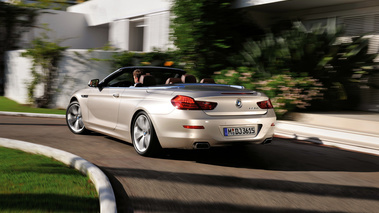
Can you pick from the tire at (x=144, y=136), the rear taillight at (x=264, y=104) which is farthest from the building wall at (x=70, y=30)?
the rear taillight at (x=264, y=104)

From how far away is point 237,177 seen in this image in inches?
209

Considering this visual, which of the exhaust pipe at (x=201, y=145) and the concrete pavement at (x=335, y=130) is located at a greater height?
the exhaust pipe at (x=201, y=145)

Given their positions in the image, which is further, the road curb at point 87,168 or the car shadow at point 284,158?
the car shadow at point 284,158

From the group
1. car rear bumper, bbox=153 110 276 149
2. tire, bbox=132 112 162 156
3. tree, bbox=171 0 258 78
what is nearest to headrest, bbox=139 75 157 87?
tire, bbox=132 112 162 156

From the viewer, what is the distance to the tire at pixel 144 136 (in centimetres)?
615

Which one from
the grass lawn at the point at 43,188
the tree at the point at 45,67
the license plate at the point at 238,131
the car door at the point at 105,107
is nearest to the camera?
the grass lawn at the point at 43,188

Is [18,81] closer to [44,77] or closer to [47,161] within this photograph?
[44,77]

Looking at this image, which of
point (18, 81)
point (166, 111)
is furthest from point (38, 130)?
point (18, 81)

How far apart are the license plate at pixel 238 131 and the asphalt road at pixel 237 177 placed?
1.58 ft

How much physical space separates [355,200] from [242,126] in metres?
1.91

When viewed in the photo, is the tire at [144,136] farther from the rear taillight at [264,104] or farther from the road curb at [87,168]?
the rear taillight at [264,104]

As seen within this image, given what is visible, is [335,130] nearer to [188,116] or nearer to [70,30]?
[188,116]

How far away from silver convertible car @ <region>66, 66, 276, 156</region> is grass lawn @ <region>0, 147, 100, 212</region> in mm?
1350

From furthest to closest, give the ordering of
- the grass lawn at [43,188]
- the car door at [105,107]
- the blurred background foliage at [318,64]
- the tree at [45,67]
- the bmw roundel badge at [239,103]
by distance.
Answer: the tree at [45,67] < the blurred background foliage at [318,64] < the car door at [105,107] < the bmw roundel badge at [239,103] < the grass lawn at [43,188]
